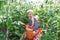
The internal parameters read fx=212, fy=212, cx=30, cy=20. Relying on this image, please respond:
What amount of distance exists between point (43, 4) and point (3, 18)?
133 cm

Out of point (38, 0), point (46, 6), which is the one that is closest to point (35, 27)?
point (46, 6)

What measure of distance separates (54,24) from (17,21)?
84 centimetres

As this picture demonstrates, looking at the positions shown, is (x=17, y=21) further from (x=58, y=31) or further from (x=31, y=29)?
(x=58, y=31)

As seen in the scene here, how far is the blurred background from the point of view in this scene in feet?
14.8

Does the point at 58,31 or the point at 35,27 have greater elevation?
the point at 35,27

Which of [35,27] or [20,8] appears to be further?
[20,8]

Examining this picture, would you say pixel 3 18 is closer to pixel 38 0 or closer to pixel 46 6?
pixel 46 6

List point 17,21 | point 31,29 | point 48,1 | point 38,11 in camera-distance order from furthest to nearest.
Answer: point 48,1 → point 38,11 → point 17,21 → point 31,29

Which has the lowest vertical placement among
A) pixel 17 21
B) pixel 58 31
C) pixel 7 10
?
pixel 58 31

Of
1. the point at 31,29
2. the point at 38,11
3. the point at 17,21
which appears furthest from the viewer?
the point at 38,11

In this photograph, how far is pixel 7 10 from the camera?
436 cm

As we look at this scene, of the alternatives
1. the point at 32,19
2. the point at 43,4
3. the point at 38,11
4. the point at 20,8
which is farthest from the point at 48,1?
the point at 32,19

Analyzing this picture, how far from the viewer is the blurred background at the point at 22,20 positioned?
4.51m

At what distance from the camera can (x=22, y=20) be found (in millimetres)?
4758
